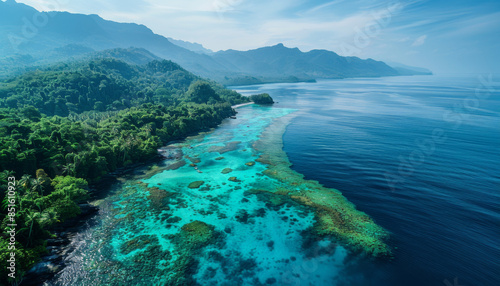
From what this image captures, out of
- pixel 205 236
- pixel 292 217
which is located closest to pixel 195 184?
pixel 205 236

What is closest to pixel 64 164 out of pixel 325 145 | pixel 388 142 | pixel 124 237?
pixel 124 237

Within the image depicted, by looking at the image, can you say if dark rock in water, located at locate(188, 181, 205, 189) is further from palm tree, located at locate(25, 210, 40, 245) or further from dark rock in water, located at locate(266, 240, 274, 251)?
palm tree, located at locate(25, 210, 40, 245)

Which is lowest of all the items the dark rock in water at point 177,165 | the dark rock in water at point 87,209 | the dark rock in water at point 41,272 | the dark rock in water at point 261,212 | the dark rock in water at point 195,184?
the dark rock in water at point 41,272

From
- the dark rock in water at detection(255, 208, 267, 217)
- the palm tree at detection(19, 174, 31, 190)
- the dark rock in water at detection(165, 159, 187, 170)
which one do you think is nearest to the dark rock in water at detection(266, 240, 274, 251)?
the dark rock in water at detection(255, 208, 267, 217)

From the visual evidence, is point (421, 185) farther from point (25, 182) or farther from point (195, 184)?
point (25, 182)

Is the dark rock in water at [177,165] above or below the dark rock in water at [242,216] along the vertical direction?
above

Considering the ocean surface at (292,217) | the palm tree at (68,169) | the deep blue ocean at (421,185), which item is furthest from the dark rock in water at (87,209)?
the deep blue ocean at (421,185)

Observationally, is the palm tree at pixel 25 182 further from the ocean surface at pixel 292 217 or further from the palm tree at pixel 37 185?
the ocean surface at pixel 292 217
